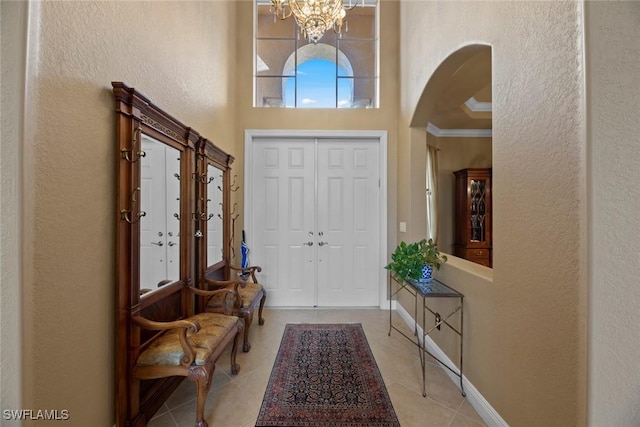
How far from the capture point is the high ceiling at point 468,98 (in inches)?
108

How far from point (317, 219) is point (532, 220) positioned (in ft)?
8.75

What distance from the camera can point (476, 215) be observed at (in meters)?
4.46

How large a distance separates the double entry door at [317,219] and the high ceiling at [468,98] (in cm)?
107

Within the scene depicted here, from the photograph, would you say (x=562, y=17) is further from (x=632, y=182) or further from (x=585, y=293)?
(x=585, y=293)

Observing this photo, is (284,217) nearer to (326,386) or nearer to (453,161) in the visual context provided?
(326,386)

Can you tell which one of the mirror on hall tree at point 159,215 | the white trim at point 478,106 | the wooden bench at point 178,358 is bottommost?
the wooden bench at point 178,358

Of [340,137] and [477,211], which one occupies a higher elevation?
[340,137]

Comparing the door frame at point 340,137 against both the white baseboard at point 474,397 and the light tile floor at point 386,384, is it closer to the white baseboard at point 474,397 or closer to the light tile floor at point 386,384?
the light tile floor at point 386,384

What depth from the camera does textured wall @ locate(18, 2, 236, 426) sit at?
3.57ft

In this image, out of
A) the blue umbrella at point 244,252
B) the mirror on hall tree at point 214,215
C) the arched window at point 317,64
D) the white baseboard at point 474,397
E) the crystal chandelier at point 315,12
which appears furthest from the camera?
the arched window at point 317,64

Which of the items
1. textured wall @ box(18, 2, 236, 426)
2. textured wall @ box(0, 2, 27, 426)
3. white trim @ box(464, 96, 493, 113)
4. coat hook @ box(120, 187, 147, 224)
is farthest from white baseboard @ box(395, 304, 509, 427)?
white trim @ box(464, 96, 493, 113)

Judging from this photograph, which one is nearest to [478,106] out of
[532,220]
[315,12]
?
[315,12]

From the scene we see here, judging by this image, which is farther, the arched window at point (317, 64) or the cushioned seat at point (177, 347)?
the arched window at point (317, 64)

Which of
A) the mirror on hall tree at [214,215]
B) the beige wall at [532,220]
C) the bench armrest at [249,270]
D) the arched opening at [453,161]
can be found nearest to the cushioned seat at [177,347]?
the mirror on hall tree at [214,215]
